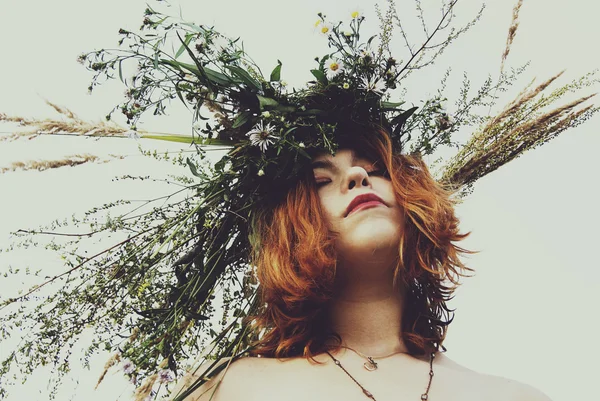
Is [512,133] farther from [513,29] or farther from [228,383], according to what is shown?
[228,383]

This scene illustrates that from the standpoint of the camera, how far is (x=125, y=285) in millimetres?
2299

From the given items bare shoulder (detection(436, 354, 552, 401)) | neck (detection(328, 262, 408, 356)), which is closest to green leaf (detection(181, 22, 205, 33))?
neck (detection(328, 262, 408, 356))

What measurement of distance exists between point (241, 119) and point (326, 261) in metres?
0.64

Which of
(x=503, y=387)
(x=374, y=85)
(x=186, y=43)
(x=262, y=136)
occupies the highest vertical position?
(x=186, y=43)

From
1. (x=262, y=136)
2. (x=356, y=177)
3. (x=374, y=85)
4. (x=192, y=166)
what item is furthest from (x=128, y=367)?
(x=374, y=85)

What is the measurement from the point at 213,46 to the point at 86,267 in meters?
0.97

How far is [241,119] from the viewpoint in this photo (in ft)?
7.68

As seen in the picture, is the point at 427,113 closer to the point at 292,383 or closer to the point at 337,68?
the point at 337,68

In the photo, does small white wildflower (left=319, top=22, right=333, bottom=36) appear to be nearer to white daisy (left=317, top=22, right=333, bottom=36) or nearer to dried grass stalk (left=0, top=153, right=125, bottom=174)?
white daisy (left=317, top=22, right=333, bottom=36)

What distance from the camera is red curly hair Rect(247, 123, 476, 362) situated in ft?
7.31

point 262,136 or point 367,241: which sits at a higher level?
point 262,136

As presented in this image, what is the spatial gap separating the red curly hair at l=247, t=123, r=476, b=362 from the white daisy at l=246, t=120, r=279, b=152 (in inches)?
8.4

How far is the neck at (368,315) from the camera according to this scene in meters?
2.26

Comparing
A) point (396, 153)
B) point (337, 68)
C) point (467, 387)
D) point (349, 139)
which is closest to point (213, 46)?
point (337, 68)
